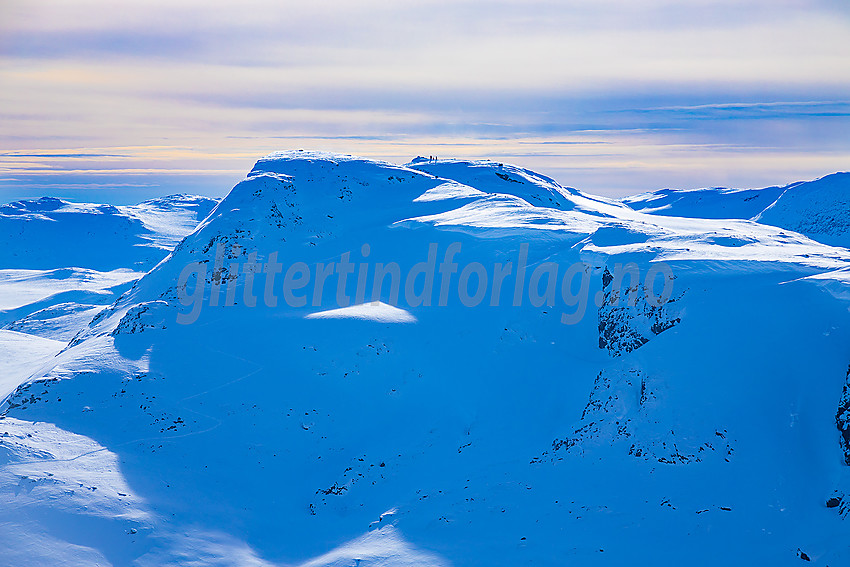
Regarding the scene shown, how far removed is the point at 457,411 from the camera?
29859 millimetres

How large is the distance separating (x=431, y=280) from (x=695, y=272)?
61.1 feet

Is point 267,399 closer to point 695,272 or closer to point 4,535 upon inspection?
point 4,535

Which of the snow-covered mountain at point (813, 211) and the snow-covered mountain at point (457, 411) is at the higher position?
the snow-covered mountain at point (813, 211)

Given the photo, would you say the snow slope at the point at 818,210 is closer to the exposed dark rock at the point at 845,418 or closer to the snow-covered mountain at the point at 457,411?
the snow-covered mountain at the point at 457,411

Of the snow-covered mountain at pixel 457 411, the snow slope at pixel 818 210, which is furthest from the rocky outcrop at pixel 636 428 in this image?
the snow slope at pixel 818 210

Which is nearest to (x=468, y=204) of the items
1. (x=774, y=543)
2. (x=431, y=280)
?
(x=431, y=280)

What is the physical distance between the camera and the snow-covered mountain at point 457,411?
67.1 feet

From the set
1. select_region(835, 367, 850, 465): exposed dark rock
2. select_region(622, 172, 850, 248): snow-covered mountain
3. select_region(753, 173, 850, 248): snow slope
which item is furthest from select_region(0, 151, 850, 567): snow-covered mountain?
select_region(622, 172, 850, 248): snow-covered mountain

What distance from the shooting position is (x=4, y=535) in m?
19.4

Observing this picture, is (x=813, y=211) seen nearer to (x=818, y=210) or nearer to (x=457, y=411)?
(x=818, y=210)

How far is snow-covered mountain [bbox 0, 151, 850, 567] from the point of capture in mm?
20453

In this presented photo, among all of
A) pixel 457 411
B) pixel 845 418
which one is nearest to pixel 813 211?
pixel 845 418

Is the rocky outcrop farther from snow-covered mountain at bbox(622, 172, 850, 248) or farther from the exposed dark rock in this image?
snow-covered mountain at bbox(622, 172, 850, 248)

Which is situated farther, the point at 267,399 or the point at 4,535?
the point at 267,399
